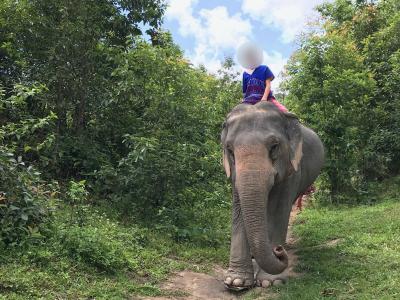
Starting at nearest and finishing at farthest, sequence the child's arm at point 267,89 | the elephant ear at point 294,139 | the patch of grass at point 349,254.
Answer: the patch of grass at point 349,254
the elephant ear at point 294,139
the child's arm at point 267,89

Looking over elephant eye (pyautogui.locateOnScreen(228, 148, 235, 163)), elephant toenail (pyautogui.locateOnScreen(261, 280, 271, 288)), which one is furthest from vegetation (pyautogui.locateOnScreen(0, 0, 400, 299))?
elephant eye (pyautogui.locateOnScreen(228, 148, 235, 163))

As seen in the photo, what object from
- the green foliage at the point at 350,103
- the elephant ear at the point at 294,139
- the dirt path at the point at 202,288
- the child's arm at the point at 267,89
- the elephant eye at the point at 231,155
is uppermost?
the green foliage at the point at 350,103

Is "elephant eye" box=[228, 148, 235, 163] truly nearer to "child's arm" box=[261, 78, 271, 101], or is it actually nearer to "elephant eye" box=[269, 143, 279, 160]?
"elephant eye" box=[269, 143, 279, 160]

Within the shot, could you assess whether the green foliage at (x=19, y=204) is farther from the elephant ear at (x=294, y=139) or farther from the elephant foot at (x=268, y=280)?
the elephant ear at (x=294, y=139)

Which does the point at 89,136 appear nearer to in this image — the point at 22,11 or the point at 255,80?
the point at 22,11

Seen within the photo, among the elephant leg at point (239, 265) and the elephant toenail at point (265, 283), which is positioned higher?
the elephant leg at point (239, 265)

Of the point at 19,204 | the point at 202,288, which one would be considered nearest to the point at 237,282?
the point at 202,288

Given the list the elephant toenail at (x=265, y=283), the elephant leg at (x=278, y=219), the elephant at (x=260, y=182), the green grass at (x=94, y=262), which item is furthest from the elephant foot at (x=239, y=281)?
the green grass at (x=94, y=262)

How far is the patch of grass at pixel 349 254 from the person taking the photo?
535 centimetres

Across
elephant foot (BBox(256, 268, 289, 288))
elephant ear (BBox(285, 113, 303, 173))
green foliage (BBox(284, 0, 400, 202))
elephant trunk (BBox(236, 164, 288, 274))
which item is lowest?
elephant foot (BBox(256, 268, 289, 288))

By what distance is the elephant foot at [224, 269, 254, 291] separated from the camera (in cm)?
589

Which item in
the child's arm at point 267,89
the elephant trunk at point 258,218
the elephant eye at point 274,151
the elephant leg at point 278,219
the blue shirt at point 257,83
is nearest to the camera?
the elephant trunk at point 258,218

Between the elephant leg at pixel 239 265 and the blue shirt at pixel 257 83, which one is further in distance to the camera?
the blue shirt at pixel 257 83

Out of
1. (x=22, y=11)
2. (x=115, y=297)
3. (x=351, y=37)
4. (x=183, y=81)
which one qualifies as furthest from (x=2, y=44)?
(x=351, y=37)
